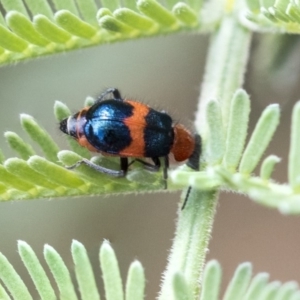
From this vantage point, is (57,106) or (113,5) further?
(113,5)

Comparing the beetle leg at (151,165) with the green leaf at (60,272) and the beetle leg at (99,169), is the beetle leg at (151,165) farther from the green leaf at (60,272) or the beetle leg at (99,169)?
the green leaf at (60,272)

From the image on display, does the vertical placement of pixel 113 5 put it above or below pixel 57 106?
above

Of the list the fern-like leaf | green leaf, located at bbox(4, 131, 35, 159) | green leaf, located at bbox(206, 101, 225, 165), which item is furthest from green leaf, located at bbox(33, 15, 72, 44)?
green leaf, located at bbox(206, 101, 225, 165)

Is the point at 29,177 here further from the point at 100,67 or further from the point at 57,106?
the point at 100,67

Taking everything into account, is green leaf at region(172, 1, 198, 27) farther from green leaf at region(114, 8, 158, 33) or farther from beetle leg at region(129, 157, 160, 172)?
beetle leg at region(129, 157, 160, 172)

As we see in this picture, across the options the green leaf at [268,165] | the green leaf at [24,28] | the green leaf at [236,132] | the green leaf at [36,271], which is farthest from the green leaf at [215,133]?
the green leaf at [24,28]

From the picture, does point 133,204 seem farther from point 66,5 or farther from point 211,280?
point 211,280

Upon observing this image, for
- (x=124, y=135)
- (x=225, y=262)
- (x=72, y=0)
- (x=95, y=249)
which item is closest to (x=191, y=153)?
(x=124, y=135)
